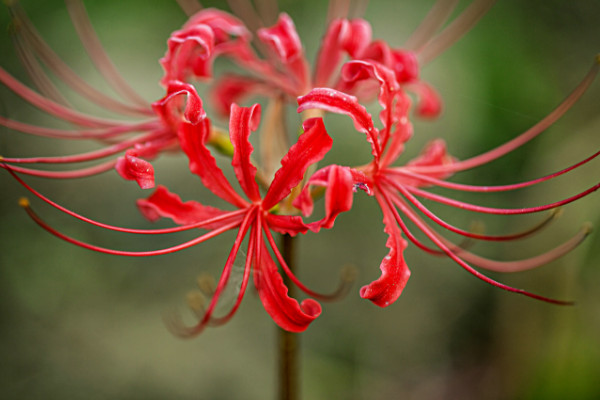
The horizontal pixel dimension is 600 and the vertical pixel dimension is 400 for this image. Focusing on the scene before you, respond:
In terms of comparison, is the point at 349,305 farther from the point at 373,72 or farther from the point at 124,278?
the point at 373,72

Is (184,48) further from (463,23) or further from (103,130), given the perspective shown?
(463,23)

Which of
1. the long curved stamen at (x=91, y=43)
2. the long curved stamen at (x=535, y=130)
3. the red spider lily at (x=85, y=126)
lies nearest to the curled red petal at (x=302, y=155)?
the red spider lily at (x=85, y=126)

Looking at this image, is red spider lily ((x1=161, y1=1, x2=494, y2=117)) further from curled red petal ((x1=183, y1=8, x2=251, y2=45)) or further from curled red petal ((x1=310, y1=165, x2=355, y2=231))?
curled red petal ((x1=310, y1=165, x2=355, y2=231))

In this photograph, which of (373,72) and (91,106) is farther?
(91,106)

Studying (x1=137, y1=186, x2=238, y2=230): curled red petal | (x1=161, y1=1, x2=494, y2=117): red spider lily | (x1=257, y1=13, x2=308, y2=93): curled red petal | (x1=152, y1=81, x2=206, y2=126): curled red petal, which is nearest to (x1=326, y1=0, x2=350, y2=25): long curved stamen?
(x1=161, y1=1, x2=494, y2=117): red spider lily

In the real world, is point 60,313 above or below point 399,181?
below

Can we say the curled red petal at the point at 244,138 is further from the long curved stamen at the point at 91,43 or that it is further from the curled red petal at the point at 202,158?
the long curved stamen at the point at 91,43

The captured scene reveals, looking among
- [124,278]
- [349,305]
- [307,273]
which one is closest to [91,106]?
[124,278]

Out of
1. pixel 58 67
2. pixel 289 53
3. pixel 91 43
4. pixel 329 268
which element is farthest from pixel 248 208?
pixel 329 268
